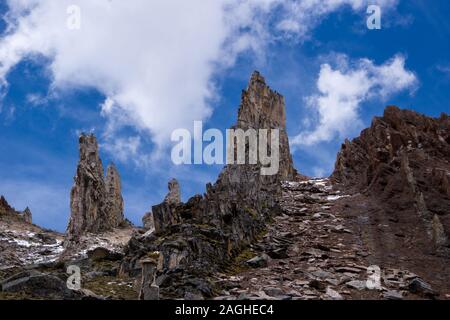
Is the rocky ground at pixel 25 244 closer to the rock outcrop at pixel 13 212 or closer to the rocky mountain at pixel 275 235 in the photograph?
the rocky mountain at pixel 275 235

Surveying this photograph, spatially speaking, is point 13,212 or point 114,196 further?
point 13,212

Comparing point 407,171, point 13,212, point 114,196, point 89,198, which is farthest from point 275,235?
point 13,212

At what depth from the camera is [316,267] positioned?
104 feet

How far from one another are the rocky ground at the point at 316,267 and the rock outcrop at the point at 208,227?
3.92ft

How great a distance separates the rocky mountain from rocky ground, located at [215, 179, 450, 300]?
3.2 inches

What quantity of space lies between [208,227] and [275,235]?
6.31 meters

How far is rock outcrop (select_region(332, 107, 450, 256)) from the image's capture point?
3850 cm

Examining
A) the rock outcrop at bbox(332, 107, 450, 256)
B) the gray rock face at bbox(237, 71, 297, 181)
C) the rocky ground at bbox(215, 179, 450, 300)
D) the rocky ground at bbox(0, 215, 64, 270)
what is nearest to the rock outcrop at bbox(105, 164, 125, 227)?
the rocky ground at bbox(0, 215, 64, 270)

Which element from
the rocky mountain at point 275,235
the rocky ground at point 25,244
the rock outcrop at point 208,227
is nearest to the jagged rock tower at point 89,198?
the rocky mountain at point 275,235

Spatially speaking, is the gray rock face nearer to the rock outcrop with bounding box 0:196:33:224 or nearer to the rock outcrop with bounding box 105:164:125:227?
the rock outcrop with bounding box 105:164:125:227

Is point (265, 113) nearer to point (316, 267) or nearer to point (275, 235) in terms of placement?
point (275, 235)

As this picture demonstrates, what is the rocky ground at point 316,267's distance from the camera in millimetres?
26891

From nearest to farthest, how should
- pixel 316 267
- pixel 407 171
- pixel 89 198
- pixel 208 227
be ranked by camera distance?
1. pixel 316 267
2. pixel 208 227
3. pixel 407 171
4. pixel 89 198
